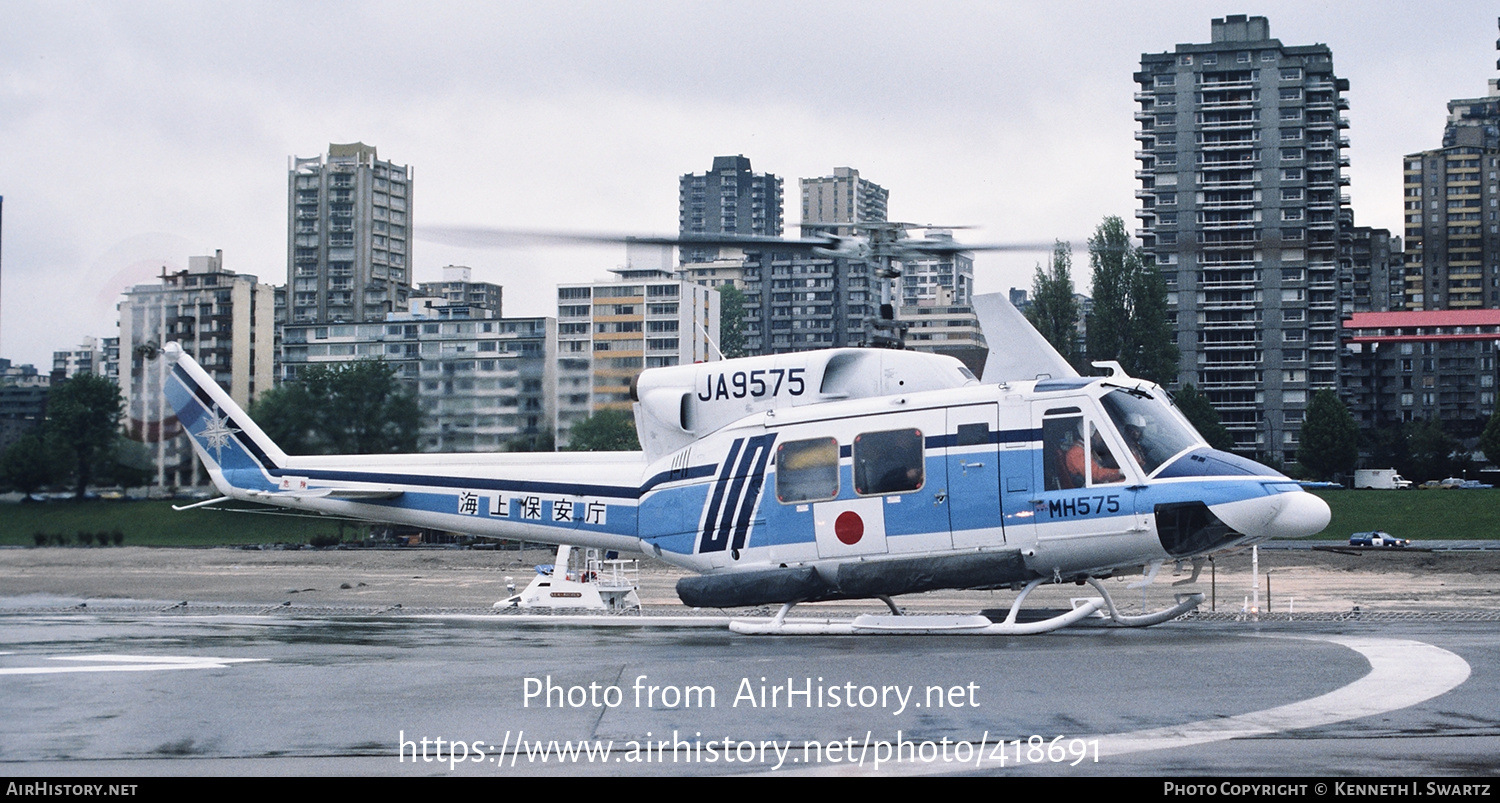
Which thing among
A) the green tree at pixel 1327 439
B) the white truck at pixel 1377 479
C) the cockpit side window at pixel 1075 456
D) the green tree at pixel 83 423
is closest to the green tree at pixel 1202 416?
the green tree at pixel 1327 439

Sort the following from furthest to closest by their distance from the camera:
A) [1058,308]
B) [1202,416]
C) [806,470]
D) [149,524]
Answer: [1058,308]
[1202,416]
[149,524]
[806,470]

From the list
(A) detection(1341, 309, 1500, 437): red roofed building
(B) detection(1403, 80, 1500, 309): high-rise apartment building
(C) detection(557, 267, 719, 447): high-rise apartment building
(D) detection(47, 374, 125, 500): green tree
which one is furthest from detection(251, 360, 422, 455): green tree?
(B) detection(1403, 80, 1500, 309): high-rise apartment building

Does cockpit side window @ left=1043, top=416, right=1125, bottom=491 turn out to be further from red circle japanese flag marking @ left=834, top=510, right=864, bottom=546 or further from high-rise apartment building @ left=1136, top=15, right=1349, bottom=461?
high-rise apartment building @ left=1136, top=15, right=1349, bottom=461

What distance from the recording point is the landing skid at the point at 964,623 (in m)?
14.0

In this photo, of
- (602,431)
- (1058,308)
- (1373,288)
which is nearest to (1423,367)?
(1373,288)

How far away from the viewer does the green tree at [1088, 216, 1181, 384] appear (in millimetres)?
71750

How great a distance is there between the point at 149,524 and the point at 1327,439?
6629 cm

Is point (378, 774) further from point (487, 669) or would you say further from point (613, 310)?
point (613, 310)

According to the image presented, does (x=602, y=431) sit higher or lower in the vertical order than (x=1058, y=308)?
lower

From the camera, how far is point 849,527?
1513cm

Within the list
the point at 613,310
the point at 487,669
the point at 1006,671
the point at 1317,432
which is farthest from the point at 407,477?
the point at 1317,432

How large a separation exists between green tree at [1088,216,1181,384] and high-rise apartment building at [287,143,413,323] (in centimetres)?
8909

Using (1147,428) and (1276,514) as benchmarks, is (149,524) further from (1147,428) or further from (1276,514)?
(1276,514)

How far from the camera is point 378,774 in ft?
22.3
